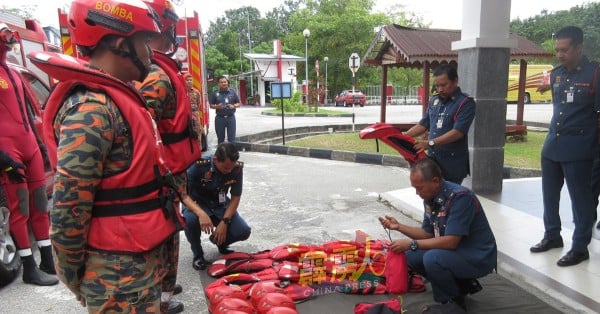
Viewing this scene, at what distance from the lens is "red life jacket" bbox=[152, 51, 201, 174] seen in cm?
291

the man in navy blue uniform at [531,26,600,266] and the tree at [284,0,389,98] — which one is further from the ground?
the tree at [284,0,389,98]

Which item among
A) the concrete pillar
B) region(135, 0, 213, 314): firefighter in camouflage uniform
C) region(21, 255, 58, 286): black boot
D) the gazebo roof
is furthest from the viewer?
the gazebo roof

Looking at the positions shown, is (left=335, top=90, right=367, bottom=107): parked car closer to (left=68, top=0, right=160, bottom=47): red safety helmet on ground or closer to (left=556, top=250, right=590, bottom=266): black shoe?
(left=556, top=250, right=590, bottom=266): black shoe

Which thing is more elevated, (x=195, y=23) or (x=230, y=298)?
(x=195, y=23)

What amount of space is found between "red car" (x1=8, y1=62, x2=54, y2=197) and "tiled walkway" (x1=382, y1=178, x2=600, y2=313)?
3871 mm

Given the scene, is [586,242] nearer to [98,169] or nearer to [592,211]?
[592,211]

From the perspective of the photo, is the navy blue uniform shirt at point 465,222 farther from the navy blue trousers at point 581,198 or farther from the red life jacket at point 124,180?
the red life jacket at point 124,180

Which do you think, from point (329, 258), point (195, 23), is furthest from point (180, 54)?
point (329, 258)

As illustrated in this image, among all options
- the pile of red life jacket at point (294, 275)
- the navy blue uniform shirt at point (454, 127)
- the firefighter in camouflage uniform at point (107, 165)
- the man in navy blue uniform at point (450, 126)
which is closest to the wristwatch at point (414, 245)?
the pile of red life jacket at point (294, 275)

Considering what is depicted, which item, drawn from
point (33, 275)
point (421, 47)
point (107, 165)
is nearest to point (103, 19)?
point (107, 165)

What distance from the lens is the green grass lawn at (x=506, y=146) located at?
895cm

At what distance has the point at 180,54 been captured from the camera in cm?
928

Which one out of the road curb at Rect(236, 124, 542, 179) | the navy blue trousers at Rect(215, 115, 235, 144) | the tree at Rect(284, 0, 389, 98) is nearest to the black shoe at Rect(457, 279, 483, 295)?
the road curb at Rect(236, 124, 542, 179)

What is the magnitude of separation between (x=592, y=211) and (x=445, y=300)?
65.4 inches
